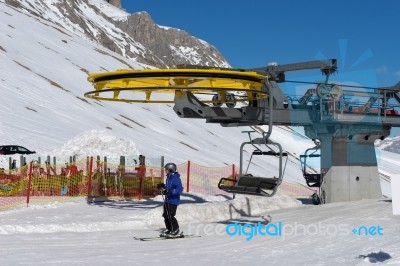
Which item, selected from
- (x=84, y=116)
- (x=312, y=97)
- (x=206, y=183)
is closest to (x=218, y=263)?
(x=312, y=97)

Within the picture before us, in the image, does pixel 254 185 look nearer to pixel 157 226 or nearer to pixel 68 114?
pixel 157 226

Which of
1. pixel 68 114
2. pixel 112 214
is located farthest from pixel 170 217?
pixel 68 114

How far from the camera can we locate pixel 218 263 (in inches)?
388

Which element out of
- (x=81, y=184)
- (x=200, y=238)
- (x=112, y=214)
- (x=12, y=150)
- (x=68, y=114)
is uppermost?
(x=68, y=114)

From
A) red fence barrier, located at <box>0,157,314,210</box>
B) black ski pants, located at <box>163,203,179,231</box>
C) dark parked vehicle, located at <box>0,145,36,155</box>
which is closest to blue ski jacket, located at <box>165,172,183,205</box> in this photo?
black ski pants, located at <box>163,203,179,231</box>

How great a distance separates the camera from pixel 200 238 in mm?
12953

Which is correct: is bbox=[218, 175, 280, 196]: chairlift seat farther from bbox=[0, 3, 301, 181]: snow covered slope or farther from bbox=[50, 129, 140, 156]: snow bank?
bbox=[0, 3, 301, 181]: snow covered slope

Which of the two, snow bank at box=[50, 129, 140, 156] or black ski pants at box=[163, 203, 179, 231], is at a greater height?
snow bank at box=[50, 129, 140, 156]

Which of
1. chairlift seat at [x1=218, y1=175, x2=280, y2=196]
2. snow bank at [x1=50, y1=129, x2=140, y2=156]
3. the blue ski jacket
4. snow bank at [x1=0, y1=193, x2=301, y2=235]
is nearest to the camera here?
the blue ski jacket

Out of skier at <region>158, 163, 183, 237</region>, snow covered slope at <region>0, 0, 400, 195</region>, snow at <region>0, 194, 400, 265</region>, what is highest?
snow covered slope at <region>0, 0, 400, 195</region>

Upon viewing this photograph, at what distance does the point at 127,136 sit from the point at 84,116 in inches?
260

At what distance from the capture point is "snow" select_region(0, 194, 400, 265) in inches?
403

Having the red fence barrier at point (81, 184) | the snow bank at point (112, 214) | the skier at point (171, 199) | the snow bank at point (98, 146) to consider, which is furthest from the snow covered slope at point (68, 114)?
the skier at point (171, 199)

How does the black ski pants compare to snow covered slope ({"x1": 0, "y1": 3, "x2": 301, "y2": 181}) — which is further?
snow covered slope ({"x1": 0, "y1": 3, "x2": 301, "y2": 181})
